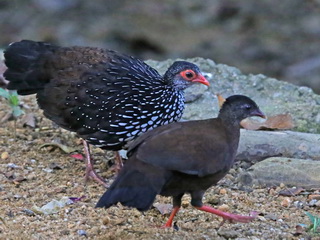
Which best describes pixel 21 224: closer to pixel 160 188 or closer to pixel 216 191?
pixel 160 188

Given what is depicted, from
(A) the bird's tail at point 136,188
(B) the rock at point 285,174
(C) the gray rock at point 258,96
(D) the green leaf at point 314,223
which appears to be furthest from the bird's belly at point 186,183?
(C) the gray rock at point 258,96

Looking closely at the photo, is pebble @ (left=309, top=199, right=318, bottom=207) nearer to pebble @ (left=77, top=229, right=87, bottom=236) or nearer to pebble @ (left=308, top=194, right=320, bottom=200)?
pebble @ (left=308, top=194, right=320, bottom=200)

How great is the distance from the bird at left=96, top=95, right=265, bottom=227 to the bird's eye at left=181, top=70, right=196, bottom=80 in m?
1.53

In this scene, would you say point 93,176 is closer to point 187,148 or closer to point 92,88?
point 92,88

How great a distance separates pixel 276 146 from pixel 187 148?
79.3 inches

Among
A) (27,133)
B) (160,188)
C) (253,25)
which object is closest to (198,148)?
(160,188)

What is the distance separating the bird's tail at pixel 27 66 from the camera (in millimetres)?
7613

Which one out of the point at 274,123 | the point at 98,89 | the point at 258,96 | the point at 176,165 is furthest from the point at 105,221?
the point at 258,96

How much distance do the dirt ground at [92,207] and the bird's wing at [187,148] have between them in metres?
0.50

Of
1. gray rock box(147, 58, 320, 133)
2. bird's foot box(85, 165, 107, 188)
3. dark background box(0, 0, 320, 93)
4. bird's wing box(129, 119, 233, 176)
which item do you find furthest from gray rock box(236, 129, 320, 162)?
dark background box(0, 0, 320, 93)

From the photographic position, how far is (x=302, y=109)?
861 centimetres

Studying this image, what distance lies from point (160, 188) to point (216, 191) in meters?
1.51

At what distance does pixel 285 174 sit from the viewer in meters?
7.05

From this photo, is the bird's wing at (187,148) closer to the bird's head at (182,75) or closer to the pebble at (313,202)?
the pebble at (313,202)
